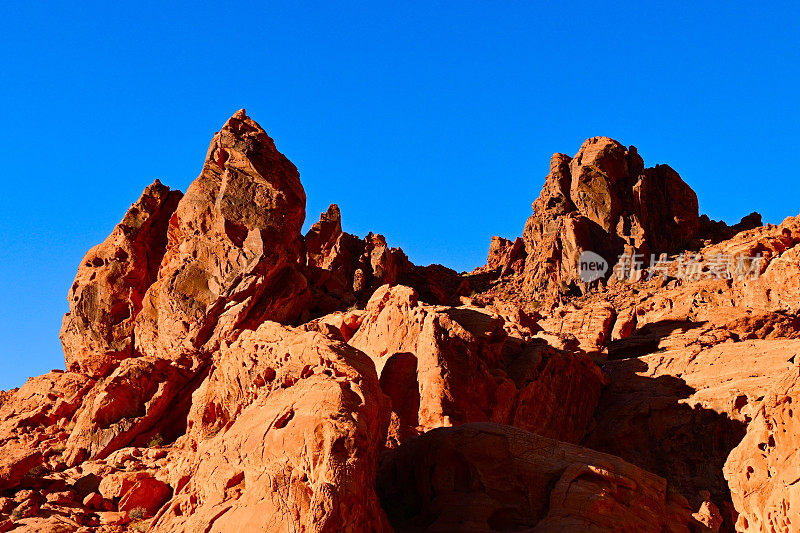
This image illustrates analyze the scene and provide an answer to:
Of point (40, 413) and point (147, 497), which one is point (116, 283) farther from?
point (147, 497)

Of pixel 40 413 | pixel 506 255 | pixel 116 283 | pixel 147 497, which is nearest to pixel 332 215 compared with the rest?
pixel 506 255

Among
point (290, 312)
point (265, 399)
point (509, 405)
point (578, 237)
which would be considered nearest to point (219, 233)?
point (290, 312)

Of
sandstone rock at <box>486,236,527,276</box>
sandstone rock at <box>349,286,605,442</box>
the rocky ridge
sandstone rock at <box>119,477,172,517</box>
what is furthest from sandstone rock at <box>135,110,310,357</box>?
sandstone rock at <box>486,236,527,276</box>

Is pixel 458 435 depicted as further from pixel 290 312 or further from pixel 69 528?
pixel 290 312

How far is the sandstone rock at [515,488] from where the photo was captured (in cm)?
1608

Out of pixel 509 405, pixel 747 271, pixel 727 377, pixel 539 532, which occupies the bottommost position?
pixel 539 532

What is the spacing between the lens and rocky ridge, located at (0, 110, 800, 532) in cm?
1491

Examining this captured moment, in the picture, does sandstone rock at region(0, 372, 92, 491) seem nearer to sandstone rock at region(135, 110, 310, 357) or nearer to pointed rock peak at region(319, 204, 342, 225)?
sandstone rock at region(135, 110, 310, 357)

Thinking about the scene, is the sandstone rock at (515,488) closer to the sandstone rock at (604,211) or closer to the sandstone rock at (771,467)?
the sandstone rock at (771,467)

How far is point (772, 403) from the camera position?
14867mm

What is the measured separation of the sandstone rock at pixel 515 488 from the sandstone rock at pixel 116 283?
22021 millimetres

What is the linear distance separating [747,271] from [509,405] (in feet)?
86.7

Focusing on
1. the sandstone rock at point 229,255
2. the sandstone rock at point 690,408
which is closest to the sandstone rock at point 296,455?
the sandstone rock at point 690,408

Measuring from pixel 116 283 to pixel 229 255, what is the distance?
7.31 meters
